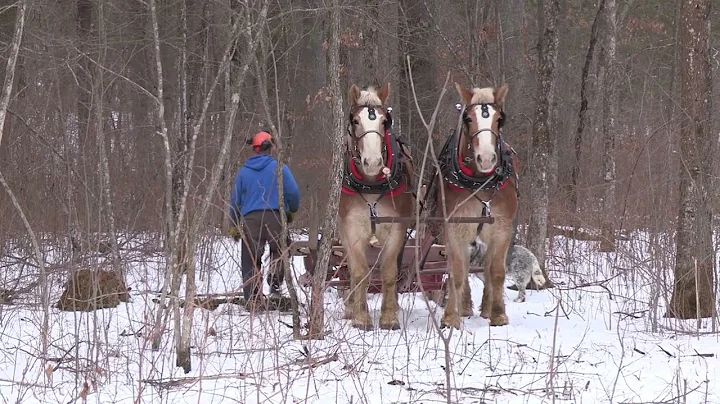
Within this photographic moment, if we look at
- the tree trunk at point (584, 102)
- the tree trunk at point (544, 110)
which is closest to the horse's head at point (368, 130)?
the tree trunk at point (544, 110)

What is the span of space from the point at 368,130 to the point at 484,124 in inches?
32.9

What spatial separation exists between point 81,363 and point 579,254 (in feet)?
22.6

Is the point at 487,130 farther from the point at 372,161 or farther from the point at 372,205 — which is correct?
the point at 372,205

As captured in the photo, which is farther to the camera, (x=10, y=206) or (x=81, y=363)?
(x=10, y=206)

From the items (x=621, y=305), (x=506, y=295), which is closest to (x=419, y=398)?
(x=621, y=305)

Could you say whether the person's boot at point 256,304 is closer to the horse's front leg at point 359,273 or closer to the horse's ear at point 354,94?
the horse's front leg at point 359,273

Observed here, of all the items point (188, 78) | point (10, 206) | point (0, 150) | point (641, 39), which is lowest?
point (10, 206)

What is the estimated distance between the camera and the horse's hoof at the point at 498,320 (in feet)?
21.9

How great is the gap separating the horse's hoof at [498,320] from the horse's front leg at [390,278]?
76 cm

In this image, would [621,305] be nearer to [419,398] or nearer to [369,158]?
[369,158]

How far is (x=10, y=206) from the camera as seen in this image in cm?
952

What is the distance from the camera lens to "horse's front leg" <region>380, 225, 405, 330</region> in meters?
6.52

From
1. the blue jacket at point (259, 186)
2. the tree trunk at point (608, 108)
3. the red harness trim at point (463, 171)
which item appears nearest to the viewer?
the red harness trim at point (463, 171)

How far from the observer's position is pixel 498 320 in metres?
6.68
